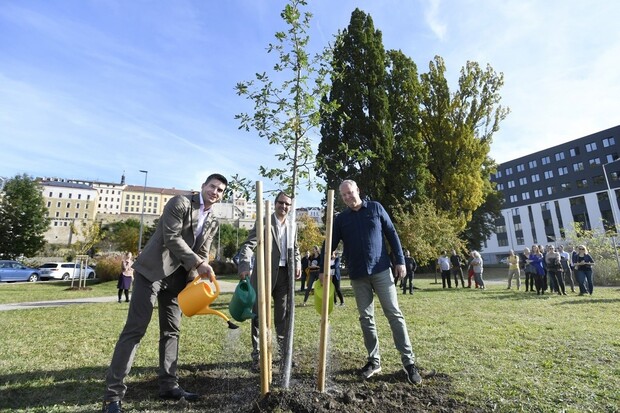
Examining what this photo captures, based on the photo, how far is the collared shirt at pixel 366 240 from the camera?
3809 mm

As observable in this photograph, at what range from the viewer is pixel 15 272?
26.8 m

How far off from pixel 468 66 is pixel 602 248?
1392 centimetres

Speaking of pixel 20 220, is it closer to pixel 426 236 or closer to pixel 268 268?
pixel 426 236

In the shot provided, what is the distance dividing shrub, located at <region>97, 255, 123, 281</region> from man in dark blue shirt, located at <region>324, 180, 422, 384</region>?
27.8m

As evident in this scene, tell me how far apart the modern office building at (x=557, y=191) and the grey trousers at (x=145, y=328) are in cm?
5213

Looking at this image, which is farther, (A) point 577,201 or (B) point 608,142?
(A) point 577,201

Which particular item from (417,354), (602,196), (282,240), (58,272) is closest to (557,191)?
(602,196)

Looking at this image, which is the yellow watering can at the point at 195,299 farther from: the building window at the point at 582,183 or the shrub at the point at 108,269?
the building window at the point at 582,183

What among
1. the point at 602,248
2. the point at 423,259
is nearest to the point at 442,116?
the point at 423,259

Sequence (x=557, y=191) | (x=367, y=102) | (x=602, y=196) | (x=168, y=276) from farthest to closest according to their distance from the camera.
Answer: (x=557, y=191), (x=602, y=196), (x=367, y=102), (x=168, y=276)

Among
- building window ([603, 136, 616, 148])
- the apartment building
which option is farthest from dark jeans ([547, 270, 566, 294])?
the apartment building

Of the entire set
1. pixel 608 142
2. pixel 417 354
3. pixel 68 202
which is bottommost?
pixel 417 354

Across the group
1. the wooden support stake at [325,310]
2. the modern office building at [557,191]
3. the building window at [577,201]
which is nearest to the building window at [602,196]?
the modern office building at [557,191]

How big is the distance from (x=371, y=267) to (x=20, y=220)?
4299 centimetres
